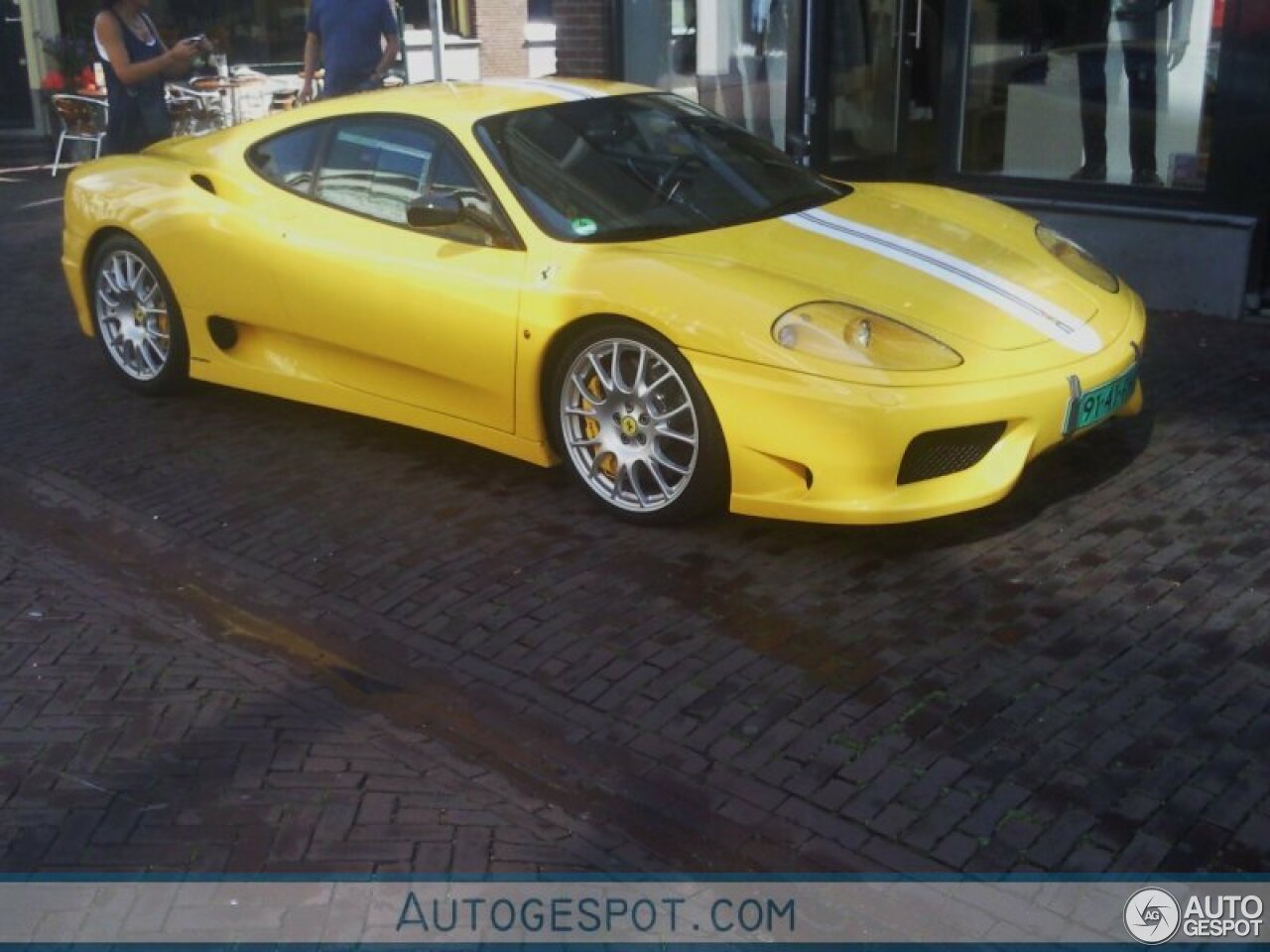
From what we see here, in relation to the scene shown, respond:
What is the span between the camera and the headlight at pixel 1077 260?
572 centimetres

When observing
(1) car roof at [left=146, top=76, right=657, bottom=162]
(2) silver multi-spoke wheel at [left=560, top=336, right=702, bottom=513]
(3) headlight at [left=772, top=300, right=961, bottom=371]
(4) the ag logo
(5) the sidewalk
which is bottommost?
(5) the sidewalk

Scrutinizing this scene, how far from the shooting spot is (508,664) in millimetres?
4477

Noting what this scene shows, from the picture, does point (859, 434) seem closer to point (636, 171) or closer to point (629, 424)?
point (629, 424)

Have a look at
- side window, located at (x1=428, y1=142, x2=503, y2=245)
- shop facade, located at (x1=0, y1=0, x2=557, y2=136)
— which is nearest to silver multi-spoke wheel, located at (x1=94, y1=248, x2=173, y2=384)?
side window, located at (x1=428, y1=142, x2=503, y2=245)

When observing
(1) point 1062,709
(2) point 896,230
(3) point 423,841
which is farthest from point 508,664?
(2) point 896,230

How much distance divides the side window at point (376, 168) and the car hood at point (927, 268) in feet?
3.64

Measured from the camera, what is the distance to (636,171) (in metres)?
5.87

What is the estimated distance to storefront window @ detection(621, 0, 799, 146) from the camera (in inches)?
430

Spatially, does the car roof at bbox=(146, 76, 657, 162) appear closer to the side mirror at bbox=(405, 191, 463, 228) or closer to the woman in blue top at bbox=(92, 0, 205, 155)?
the side mirror at bbox=(405, 191, 463, 228)

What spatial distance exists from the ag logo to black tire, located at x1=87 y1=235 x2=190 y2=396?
481 cm

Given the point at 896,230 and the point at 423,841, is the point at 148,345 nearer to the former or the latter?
the point at 896,230

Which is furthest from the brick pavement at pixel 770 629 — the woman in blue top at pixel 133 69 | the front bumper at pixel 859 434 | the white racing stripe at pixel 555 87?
the woman in blue top at pixel 133 69

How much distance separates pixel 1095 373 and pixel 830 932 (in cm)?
248

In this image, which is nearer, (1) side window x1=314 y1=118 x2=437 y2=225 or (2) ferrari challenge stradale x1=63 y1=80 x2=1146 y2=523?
(2) ferrari challenge stradale x1=63 y1=80 x2=1146 y2=523
